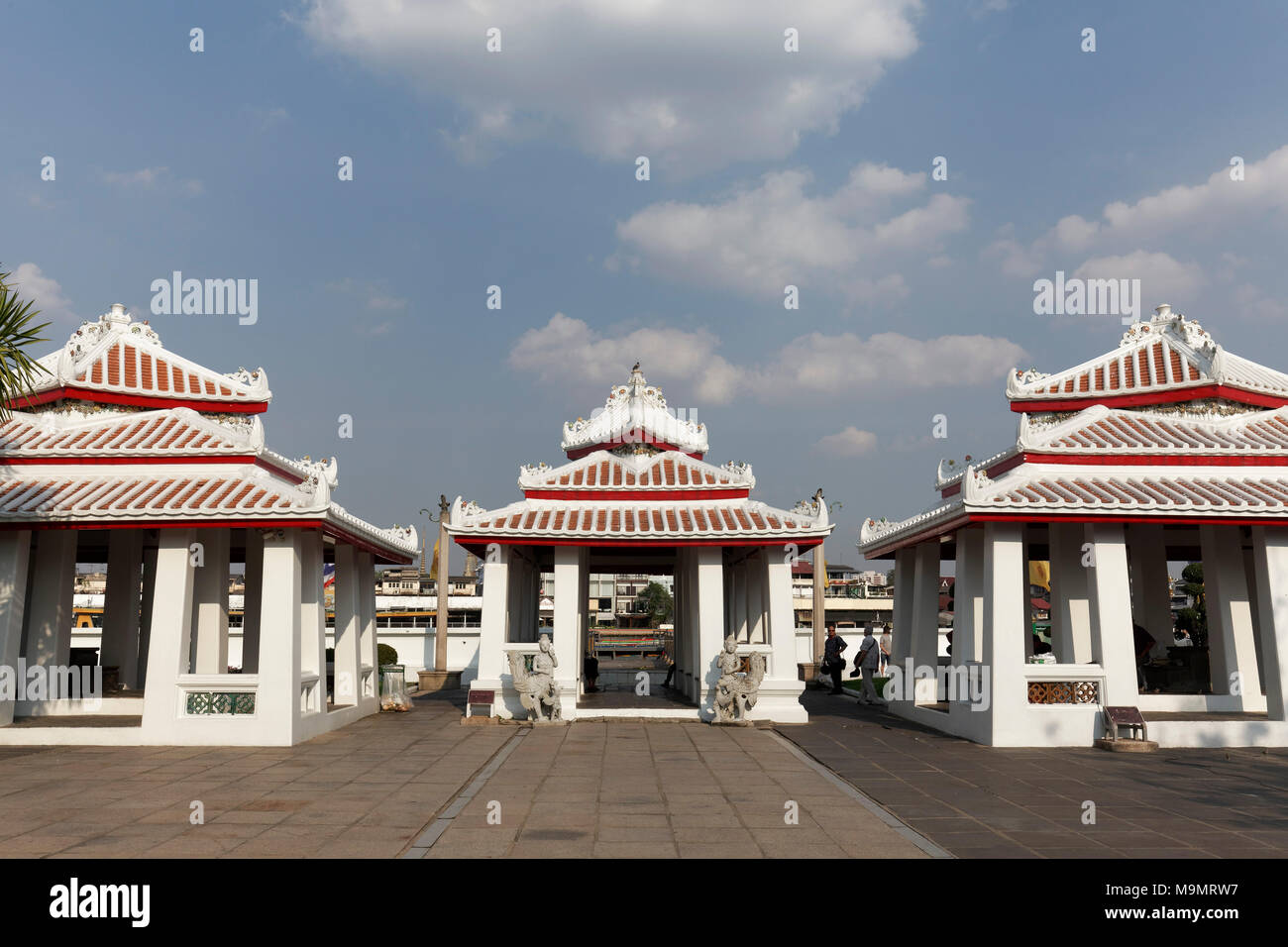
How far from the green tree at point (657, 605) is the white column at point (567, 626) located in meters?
70.1

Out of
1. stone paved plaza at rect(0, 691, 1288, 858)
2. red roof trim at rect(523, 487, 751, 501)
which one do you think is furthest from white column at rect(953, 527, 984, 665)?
red roof trim at rect(523, 487, 751, 501)

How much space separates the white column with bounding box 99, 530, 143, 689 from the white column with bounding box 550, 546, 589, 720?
8236 mm

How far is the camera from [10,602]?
13727 mm

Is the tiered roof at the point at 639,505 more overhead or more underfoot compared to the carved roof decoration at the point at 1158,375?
more underfoot

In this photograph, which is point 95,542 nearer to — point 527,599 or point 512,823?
point 527,599

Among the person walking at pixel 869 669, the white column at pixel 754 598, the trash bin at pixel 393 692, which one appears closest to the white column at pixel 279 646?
the trash bin at pixel 393 692

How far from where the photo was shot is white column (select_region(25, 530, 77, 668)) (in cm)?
1492

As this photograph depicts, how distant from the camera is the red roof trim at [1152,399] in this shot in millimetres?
15883

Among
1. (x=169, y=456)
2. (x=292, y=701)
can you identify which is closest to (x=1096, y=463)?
(x=292, y=701)

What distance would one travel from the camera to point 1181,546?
64.5 ft

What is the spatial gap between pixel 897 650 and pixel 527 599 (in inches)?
345

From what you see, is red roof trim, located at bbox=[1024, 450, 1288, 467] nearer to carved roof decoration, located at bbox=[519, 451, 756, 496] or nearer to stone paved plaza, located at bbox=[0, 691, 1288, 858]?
stone paved plaza, located at bbox=[0, 691, 1288, 858]

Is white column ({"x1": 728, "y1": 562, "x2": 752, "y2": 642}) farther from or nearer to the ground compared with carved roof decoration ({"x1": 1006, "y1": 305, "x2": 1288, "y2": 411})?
nearer to the ground

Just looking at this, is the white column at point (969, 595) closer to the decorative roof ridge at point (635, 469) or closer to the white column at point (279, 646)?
the decorative roof ridge at point (635, 469)
